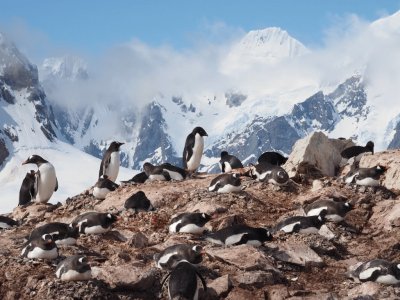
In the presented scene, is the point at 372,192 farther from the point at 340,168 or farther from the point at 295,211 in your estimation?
the point at 340,168

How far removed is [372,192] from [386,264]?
635 centimetres

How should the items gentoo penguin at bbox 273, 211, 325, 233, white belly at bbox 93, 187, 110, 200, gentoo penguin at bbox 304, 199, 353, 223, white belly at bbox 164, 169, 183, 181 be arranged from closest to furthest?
1. gentoo penguin at bbox 273, 211, 325, 233
2. gentoo penguin at bbox 304, 199, 353, 223
3. white belly at bbox 93, 187, 110, 200
4. white belly at bbox 164, 169, 183, 181

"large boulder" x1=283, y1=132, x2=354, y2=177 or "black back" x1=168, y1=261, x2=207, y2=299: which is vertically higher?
"large boulder" x1=283, y1=132, x2=354, y2=177

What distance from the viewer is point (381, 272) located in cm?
1508

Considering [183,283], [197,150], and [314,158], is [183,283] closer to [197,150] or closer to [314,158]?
[314,158]

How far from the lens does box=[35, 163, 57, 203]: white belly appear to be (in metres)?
26.6

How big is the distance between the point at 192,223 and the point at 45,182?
10089 millimetres

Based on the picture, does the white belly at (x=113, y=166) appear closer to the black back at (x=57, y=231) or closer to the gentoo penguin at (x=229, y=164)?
the gentoo penguin at (x=229, y=164)

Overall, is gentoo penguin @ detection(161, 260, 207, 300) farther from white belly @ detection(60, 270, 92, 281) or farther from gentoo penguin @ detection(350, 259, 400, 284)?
gentoo penguin @ detection(350, 259, 400, 284)

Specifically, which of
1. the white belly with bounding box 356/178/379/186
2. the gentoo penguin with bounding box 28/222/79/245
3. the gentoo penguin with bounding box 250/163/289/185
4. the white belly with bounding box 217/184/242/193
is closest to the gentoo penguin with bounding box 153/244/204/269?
the gentoo penguin with bounding box 28/222/79/245

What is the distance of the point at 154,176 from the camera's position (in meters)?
24.3

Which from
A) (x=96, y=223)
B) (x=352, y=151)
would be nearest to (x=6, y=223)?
(x=96, y=223)

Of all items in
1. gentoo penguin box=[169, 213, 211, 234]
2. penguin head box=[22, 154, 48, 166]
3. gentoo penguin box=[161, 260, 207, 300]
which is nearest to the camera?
gentoo penguin box=[161, 260, 207, 300]

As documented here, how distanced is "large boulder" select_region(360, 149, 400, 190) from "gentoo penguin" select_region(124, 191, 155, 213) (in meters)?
6.85
